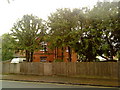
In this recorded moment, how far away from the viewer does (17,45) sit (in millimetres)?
21547

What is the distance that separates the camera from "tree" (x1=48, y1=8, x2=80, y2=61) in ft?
53.7

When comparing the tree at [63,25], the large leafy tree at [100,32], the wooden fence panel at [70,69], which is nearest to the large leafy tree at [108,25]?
the large leafy tree at [100,32]

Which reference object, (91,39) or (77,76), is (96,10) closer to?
(91,39)

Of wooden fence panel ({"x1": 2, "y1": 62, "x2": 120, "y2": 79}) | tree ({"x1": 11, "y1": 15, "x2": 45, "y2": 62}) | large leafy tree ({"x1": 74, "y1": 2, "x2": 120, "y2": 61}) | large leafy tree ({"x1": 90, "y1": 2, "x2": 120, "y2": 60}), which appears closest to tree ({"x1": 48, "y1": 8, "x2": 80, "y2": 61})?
large leafy tree ({"x1": 74, "y1": 2, "x2": 120, "y2": 61})

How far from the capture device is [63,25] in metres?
16.5

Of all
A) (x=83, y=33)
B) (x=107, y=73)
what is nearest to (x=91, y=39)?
(x=83, y=33)

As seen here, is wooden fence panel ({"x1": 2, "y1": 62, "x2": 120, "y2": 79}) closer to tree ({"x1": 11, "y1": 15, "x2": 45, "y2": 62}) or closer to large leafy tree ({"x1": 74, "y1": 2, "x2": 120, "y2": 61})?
large leafy tree ({"x1": 74, "y1": 2, "x2": 120, "y2": 61})

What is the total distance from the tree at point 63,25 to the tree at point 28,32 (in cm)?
378

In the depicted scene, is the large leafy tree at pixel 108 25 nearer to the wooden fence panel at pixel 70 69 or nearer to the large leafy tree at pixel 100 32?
the large leafy tree at pixel 100 32

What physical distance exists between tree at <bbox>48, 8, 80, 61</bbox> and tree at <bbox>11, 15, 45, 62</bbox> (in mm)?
3780

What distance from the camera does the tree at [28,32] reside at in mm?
21281

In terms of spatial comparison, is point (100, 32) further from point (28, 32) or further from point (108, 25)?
point (28, 32)

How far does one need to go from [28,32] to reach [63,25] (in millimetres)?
6599

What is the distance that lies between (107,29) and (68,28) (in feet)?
14.2
